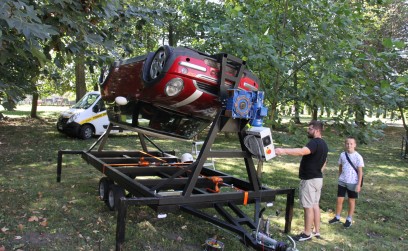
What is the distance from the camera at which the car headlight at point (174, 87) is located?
14.7ft

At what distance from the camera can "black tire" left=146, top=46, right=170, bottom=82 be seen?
453cm

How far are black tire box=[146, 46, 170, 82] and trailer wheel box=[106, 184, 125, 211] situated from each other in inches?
73.6

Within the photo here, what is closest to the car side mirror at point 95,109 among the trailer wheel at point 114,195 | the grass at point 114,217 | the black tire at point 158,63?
the grass at point 114,217

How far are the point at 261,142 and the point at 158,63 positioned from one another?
5.26 feet

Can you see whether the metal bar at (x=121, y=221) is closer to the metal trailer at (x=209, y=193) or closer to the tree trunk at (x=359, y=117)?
the metal trailer at (x=209, y=193)

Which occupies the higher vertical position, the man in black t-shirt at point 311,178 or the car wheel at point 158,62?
the car wheel at point 158,62

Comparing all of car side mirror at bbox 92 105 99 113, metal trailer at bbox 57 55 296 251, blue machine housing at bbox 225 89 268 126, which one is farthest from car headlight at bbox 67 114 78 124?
blue machine housing at bbox 225 89 268 126

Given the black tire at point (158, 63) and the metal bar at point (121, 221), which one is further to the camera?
the black tire at point (158, 63)

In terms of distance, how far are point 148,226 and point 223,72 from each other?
253 cm

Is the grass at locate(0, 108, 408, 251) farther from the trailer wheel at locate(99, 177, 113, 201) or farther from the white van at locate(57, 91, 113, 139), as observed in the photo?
the white van at locate(57, 91, 113, 139)

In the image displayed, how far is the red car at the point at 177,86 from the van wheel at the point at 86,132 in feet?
31.3

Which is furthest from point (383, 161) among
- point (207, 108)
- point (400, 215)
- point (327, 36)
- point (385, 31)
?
point (207, 108)

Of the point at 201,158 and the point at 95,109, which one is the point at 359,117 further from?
the point at 95,109

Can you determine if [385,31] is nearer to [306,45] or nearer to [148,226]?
[306,45]
